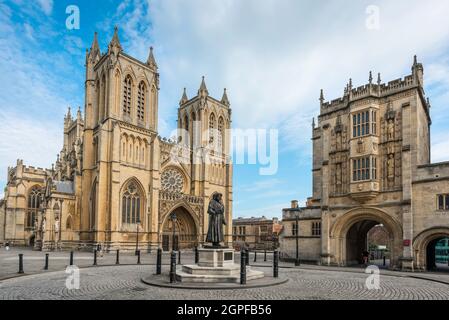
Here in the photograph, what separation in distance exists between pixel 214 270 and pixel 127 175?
3210 centimetres

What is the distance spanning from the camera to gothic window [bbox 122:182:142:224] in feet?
146

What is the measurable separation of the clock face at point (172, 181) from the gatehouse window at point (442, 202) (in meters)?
36.2

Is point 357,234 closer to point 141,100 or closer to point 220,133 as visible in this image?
point 141,100

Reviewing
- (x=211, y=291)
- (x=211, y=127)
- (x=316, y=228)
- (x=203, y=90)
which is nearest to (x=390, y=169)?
(x=316, y=228)

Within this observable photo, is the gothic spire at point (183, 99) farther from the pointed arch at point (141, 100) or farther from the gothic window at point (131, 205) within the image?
the gothic window at point (131, 205)

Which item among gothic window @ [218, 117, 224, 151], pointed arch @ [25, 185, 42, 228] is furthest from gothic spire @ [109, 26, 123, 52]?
pointed arch @ [25, 185, 42, 228]

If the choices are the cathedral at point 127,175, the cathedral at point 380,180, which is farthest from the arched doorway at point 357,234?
the cathedral at point 127,175

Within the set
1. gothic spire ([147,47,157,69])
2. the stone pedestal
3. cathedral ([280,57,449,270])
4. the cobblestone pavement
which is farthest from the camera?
gothic spire ([147,47,157,69])

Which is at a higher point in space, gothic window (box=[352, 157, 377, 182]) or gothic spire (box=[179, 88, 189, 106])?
gothic spire (box=[179, 88, 189, 106])

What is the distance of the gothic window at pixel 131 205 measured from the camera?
146 ft

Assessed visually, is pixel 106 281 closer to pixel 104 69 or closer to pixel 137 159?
pixel 137 159

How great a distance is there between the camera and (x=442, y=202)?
22.5 meters

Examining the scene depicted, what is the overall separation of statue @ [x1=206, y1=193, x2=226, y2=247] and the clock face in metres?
36.6

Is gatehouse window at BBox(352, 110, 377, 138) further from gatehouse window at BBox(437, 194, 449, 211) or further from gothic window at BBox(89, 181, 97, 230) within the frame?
gothic window at BBox(89, 181, 97, 230)
